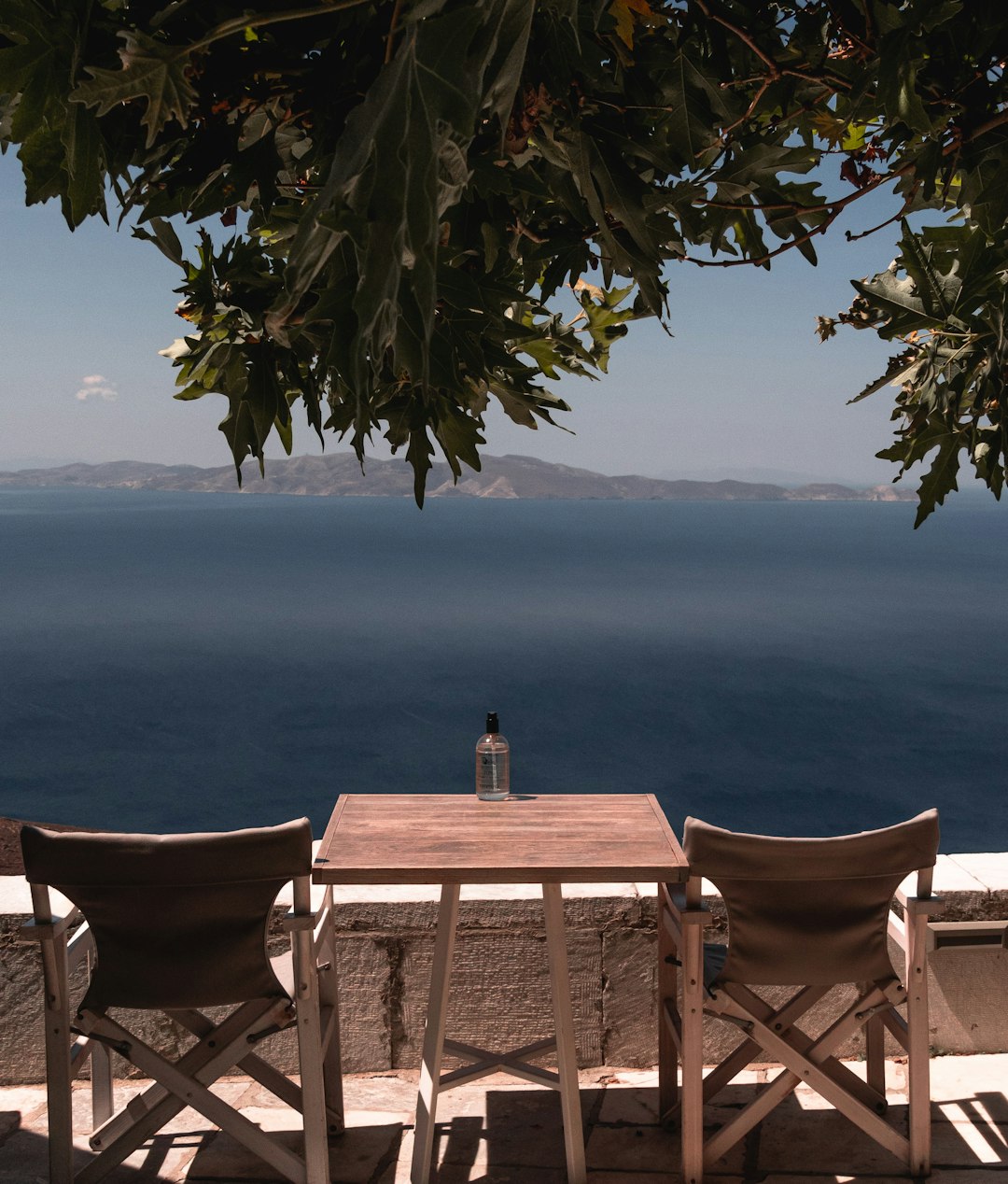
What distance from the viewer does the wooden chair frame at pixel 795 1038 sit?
2.38 m

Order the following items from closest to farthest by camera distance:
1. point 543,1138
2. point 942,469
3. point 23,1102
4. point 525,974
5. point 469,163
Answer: point 469,163 → point 942,469 → point 543,1138 → point 23,1102 → point 525,974

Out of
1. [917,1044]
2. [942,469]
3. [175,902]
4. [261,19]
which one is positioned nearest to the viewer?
[261,19]

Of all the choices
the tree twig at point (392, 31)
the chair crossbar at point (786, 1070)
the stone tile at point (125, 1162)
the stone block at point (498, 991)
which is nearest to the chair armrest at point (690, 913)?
the chair crossbar at point (786, 1070)

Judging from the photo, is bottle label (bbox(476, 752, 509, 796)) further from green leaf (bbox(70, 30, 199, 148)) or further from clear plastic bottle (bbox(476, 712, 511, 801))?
green leaf (bbox(70, 30, 199, 148))

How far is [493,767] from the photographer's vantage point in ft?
9.93

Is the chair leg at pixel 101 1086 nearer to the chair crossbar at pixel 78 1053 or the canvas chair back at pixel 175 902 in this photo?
the chair crossbar at pixel 78 1053

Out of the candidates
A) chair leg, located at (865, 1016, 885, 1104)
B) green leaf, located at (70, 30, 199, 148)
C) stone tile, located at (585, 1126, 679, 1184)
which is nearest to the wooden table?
stone tile, located at (585, 1126, 679, 1184)

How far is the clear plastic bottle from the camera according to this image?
3.01 meters

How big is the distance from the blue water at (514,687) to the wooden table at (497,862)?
1234 inches

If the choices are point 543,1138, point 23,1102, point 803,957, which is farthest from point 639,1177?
point 23,1102

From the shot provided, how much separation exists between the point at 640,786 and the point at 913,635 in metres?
27.5

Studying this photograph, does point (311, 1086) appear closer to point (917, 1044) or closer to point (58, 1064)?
point (58, 1064)

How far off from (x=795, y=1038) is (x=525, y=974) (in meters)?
0.79

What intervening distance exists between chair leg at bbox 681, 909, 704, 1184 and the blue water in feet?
104
